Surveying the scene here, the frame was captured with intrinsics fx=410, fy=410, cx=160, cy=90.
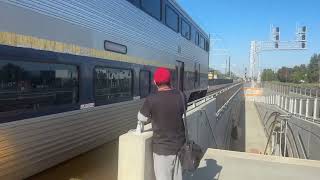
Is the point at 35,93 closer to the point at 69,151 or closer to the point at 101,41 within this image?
the point at 69,151

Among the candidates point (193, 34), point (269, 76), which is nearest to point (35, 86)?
point (193, 34)

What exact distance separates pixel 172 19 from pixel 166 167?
9693 millimetres

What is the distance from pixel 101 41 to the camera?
7793 millimetres

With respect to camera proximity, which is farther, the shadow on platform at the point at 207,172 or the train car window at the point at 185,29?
the train car window at the point at 185,29

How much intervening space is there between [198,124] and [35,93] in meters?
4.51

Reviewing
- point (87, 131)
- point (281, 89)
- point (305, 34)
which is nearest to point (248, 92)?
point (281, 89)

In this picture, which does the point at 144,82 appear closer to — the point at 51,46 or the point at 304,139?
the point at 51,46

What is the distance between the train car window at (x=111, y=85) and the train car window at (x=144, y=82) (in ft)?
2.43

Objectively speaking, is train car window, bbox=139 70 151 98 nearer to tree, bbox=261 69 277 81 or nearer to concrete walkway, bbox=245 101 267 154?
concrete walkway, bbox=245 101 267 154

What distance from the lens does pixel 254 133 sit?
34562 millimetres

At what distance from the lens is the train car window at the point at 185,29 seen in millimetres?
15495

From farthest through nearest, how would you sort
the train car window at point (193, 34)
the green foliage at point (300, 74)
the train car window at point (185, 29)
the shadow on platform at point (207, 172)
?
1. the green foliage at point (300, 74)
2. the train car window at point (193, 34)
3. the train car window at point (185, 29)
4. the shadow on platform at point (207, 172)

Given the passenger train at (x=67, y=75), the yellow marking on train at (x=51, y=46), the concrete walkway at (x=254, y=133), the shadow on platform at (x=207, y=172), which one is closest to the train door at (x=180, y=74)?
the passenger train at (x=67, y=75)

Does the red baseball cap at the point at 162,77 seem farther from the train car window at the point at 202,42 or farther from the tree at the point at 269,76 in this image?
the tree at the point at 269,76
